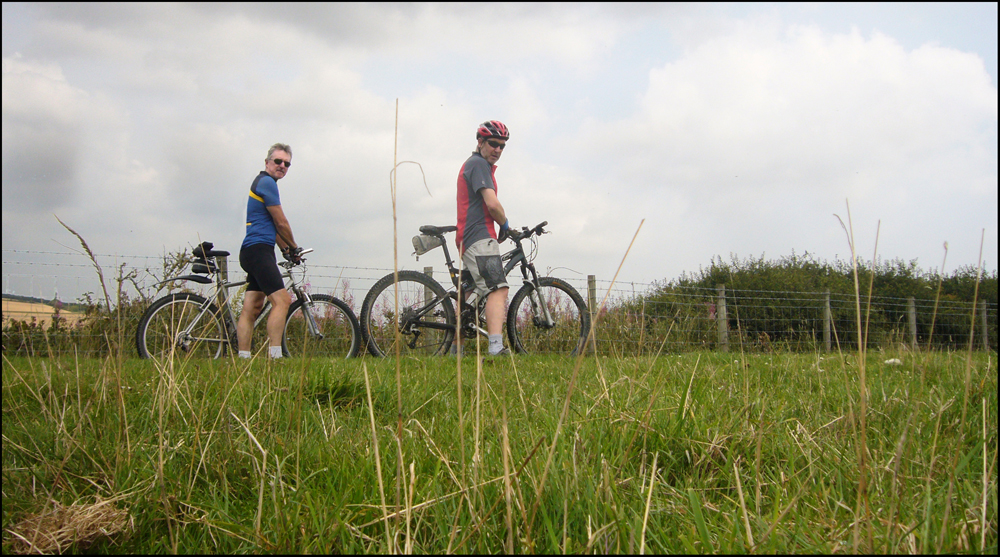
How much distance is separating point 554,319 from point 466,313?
1193 millimetres

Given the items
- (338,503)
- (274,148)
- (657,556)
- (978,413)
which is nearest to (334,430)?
(338,503)

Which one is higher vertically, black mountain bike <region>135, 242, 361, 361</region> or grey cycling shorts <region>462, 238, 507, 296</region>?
grey cycling shorts <region>462, 238, 507, 296</region>

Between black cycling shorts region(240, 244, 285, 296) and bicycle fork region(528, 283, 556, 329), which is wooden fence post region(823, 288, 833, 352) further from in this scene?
black cycling shorts region(240, 244, 285, 296)

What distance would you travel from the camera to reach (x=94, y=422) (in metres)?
1.82

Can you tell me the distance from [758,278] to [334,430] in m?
10.9

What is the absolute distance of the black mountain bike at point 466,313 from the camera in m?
5.97

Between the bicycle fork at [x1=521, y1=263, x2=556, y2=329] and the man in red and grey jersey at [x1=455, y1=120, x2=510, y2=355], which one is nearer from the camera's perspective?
the man in red and grey jersey at [x1=455, y1=120, x2=510, y2=355]

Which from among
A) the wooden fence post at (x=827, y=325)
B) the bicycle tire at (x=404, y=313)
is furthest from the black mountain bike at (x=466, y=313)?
the wooden fence post at (x=827, y=325)

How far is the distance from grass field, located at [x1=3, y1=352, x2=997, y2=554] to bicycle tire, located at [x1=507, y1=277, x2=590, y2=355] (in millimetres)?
4126

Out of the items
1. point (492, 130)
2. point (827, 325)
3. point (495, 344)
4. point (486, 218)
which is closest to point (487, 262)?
point (486, 218)

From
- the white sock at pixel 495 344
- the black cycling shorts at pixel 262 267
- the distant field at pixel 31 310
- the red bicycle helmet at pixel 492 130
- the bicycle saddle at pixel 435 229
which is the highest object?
the red bicycle helmet at pixel 492 130

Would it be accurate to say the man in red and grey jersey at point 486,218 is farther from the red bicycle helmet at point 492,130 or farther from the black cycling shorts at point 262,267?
the black cycling shorts at point 262,267

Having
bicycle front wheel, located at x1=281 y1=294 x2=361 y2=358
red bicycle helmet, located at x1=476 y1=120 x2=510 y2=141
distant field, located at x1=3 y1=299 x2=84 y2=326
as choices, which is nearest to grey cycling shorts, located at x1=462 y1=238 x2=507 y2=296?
red bicycle helmet, located at x1=476 y1=120 x2=510 y2=141

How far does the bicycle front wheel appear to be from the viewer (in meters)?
6.03
